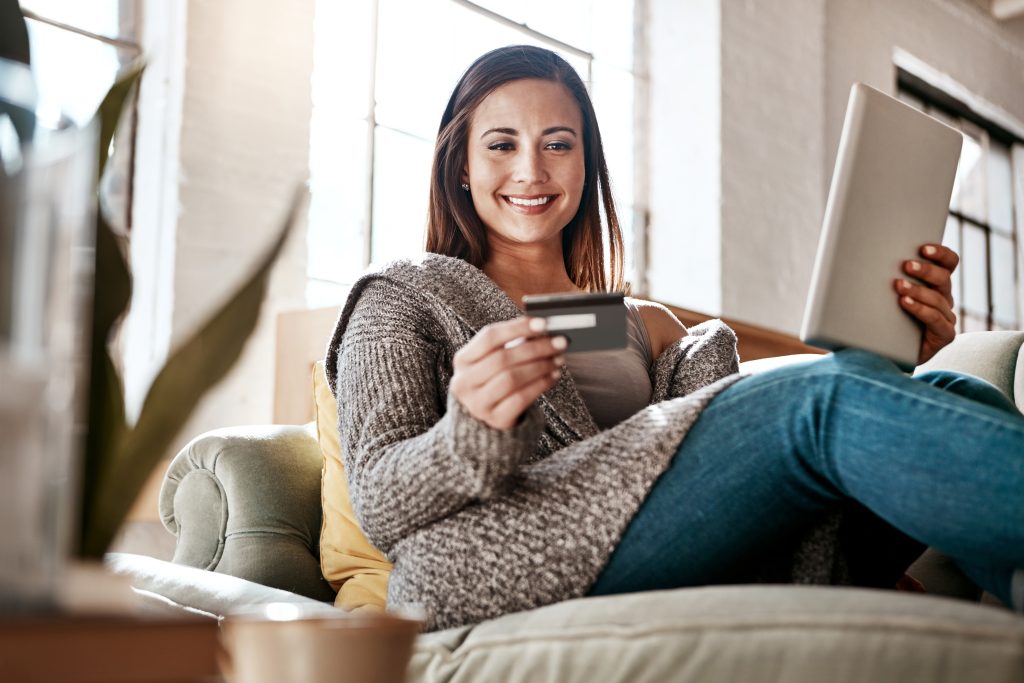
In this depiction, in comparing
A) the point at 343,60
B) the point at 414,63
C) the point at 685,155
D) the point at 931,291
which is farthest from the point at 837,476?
the point at 685,155

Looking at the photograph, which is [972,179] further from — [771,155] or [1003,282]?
[771,155]

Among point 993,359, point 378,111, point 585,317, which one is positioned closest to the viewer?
point 585,317

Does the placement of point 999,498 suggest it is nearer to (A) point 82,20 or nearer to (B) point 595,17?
(A) point 82,20

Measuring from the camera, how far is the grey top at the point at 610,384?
4.88 ft

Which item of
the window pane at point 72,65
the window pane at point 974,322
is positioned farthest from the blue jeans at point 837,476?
the window pane at point 974,322

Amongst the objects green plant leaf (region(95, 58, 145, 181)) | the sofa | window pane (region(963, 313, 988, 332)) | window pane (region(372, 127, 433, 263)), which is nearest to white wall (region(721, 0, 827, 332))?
window pane (region(372, 127, 433, 263))

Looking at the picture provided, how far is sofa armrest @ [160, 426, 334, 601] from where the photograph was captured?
4.69 feet

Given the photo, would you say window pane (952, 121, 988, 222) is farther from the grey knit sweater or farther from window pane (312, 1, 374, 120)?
the grey knit sweater

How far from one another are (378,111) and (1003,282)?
12.8 ft

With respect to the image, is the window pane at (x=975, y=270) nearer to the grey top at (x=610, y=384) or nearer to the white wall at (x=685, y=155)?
the white wall at (x=685, y=155)

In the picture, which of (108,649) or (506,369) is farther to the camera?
(506,369)

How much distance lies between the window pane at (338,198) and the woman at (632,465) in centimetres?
167

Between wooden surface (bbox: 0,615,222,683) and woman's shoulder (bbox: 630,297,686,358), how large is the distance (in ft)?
4.27

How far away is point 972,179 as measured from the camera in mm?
5734
